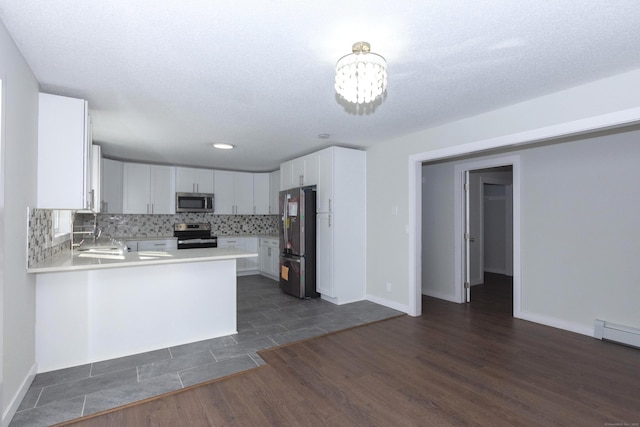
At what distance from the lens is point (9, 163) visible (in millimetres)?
1906

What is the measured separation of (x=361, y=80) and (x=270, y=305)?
3.45m

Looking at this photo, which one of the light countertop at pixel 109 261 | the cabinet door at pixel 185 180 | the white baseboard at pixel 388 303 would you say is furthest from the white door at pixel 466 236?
the cabinet door at pixel 185 180

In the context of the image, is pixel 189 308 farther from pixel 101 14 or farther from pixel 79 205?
pixel 101 14

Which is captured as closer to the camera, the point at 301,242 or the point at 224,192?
the point at 301,242

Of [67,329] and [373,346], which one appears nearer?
[67,329]

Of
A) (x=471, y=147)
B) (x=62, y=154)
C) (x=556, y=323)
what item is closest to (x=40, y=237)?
(x=62, y=154)

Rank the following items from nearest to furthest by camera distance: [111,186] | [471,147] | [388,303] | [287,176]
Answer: [471,147]
[388,303]
[111,186]
[287,176]

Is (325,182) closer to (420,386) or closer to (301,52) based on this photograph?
(301,52)

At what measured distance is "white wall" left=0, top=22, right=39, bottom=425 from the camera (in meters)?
1.84

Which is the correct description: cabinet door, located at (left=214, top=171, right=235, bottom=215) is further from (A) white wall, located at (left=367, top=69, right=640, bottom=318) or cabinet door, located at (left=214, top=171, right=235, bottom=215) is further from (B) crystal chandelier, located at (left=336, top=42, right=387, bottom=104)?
(B) crystal chandelier, located at (left=336, top=42, right=387, bottom=104)

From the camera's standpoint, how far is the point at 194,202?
6.23 metres

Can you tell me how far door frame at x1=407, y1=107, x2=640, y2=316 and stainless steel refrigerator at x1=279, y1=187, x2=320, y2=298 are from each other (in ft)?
4.78

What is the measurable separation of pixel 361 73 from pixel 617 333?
11.9ft

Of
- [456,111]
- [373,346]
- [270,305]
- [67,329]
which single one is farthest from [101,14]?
[270,305]
